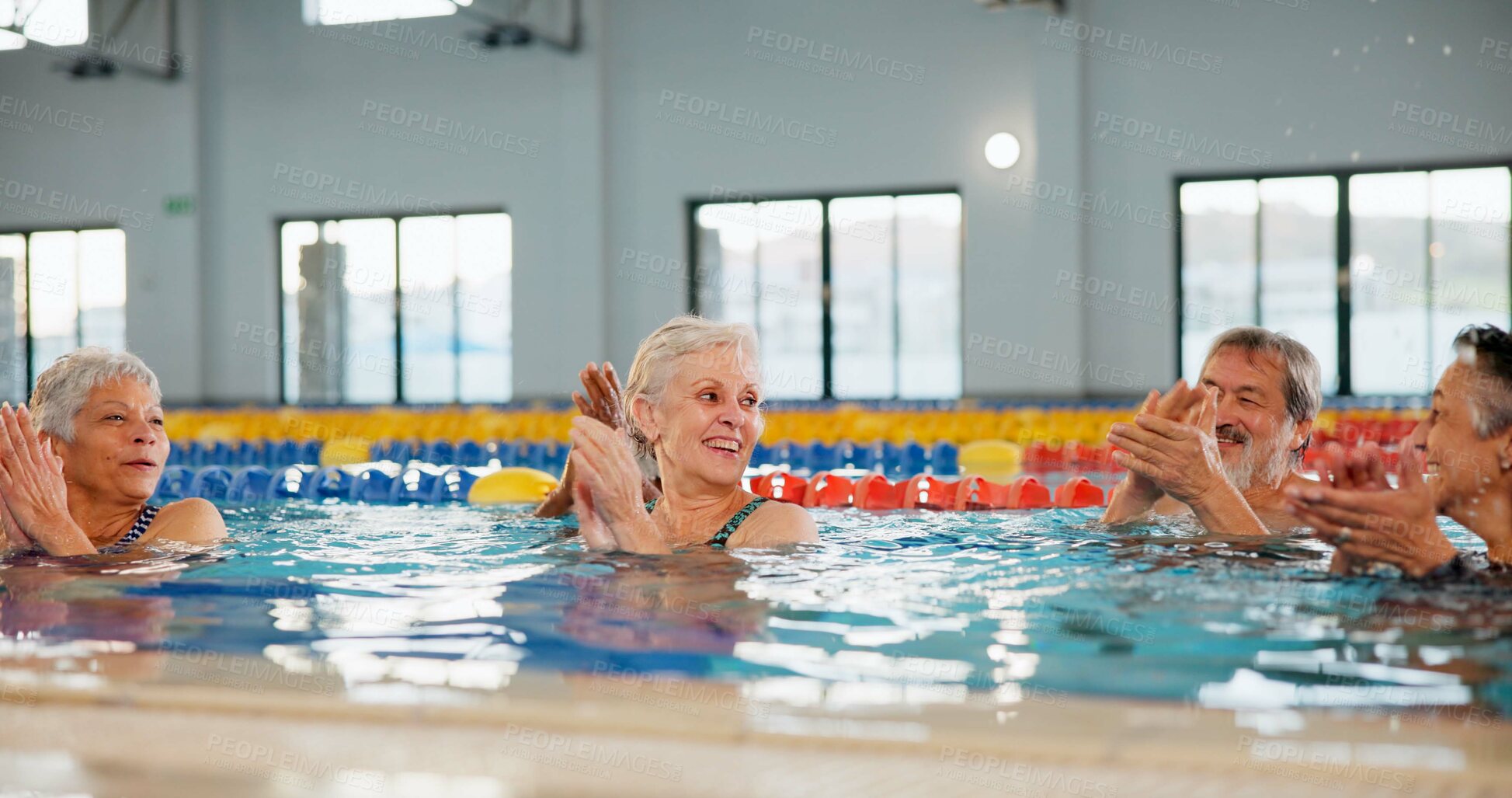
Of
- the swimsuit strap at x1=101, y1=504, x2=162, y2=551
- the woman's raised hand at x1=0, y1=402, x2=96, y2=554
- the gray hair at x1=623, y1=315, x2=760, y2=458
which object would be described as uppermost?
the gray hair at x1=623, y1=315, x2=760, y2=458

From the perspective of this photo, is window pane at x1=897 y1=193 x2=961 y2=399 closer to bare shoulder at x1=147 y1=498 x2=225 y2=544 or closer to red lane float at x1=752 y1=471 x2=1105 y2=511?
red lane float at x1=752 y1=471 x2=1105 y2=511

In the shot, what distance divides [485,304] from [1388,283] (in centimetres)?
995

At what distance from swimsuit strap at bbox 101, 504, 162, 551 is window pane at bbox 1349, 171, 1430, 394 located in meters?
→ 12.3

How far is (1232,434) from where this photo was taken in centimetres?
337

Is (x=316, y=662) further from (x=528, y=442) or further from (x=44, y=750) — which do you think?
(x=528, y=442)

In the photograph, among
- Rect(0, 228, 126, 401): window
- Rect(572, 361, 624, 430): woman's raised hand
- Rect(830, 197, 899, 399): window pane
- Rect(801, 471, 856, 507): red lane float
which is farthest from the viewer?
Rect(0, 228, 126, 401): window

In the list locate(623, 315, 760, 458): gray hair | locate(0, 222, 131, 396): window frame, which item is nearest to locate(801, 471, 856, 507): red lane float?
locate(623, 315, 760, 458): gray hair

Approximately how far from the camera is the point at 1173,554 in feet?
10.2

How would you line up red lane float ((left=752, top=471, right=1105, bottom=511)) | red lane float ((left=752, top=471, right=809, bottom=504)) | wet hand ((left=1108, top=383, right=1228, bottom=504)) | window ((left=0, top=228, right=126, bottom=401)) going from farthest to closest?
window ((left=0, top=228, right=126, bottom=401)), red lane float ((left=752, top=471, right=809, bottom=504)), red lane float ((left=752, top=471, right=1105, bottom=511)), wet hand ((left=1108, top=383, right=1228, bottom=504))

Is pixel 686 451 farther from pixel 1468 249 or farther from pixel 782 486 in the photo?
pixel 1468 249

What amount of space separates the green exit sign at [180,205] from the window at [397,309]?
111cm

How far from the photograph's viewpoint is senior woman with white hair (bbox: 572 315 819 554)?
2965 millimetres

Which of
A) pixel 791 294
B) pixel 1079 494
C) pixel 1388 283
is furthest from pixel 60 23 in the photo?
pixel 1388 283

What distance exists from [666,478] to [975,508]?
2.26 m
